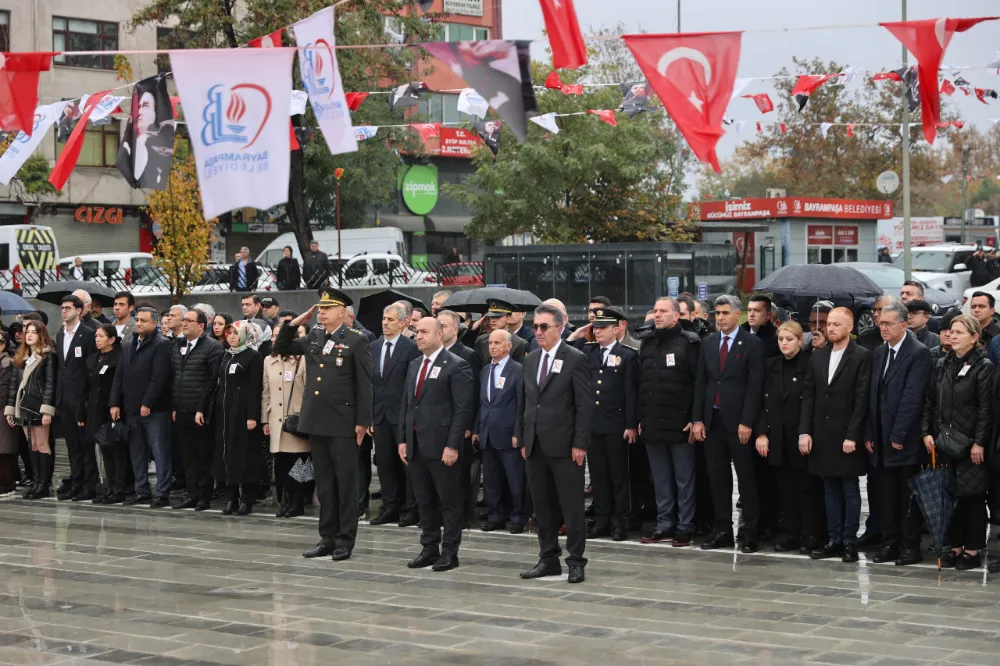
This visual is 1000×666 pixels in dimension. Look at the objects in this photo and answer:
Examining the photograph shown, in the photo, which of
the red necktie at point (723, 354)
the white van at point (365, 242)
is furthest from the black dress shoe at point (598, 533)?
the white van at point (365, 242)

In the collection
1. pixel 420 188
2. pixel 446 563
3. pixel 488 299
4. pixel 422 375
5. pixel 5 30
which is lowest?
pixel 446 563

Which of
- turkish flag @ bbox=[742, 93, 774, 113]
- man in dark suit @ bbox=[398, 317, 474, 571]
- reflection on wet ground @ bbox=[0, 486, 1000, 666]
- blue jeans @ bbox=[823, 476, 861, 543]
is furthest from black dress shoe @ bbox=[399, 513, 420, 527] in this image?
turkish flag @ bbox=[742, 93, 774, 113]

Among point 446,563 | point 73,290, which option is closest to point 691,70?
point 446,563

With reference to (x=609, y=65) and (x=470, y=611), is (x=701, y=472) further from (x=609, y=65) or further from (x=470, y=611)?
(x=609, y=65)

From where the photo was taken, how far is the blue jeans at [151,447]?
14703 millimetres

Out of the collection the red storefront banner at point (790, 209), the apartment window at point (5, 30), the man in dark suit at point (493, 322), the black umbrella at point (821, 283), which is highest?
the apartment window at point (5, 30)

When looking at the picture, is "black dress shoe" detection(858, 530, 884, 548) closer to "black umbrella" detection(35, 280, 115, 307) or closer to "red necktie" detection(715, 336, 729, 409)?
"red necktie" detection(715, 336, 729, 409)

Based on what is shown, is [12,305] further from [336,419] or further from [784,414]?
[784,414]

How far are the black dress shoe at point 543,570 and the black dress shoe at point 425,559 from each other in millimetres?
818

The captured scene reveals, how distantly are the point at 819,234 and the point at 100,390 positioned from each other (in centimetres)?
3381

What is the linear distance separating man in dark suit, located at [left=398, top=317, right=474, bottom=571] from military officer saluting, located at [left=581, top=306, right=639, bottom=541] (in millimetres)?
1706

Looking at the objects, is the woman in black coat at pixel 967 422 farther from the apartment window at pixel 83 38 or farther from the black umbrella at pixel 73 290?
the apartment window at pixel 83 38

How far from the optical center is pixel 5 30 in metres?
43.9

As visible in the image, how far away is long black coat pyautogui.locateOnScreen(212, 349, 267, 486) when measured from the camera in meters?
13.9
